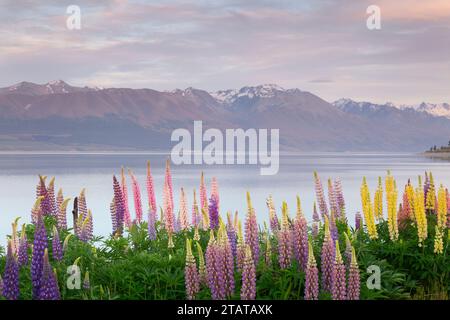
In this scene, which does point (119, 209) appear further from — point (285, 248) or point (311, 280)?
point (311, 280)

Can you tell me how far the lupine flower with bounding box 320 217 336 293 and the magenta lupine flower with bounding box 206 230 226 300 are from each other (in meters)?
1.44

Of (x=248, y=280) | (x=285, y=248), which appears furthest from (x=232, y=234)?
(x=248, y=280)

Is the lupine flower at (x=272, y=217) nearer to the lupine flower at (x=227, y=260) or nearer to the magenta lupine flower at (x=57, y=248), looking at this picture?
the lupine flower at (x=227, y=260)

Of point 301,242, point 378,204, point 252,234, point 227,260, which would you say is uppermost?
point 378,204

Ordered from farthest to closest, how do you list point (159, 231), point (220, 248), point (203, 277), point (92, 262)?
point (159, 231)
point (92, 262)
point (203, 277)
point (220, 248)

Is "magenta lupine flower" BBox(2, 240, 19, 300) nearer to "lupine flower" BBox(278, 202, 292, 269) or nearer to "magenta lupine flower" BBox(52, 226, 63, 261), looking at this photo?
"magenta lupine flower" BBox(52, 226, 63, 261)

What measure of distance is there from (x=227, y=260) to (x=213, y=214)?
339 centimetres

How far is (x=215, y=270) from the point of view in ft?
28.6

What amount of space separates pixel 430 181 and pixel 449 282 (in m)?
2.56

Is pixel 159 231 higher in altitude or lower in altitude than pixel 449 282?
higher

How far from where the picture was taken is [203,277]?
9336 mm

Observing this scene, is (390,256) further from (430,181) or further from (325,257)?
(325,257)
